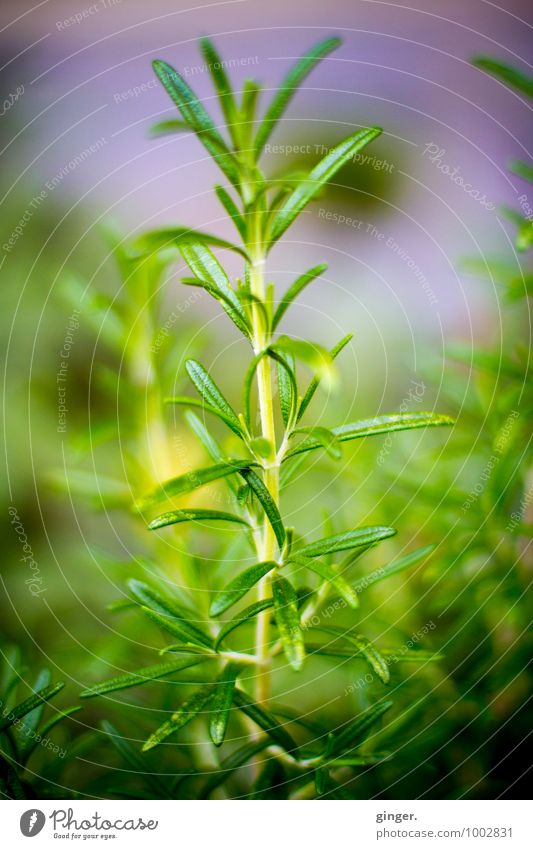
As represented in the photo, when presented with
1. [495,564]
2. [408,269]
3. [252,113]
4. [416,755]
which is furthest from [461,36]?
[416,755]

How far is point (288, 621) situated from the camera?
0.40m

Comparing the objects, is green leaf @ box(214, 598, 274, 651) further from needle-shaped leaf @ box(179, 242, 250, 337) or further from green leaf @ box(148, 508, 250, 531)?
needle-shaped leaf @ box(179, 242, 250, 337)

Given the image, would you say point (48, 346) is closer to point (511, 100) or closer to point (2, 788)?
point (2, 788)

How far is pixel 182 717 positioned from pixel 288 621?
98 millimetres

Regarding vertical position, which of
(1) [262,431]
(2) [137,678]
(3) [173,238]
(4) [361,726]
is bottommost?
(4) [361,726]

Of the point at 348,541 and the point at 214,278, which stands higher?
the point at 214,278

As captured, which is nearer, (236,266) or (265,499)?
(265,499)

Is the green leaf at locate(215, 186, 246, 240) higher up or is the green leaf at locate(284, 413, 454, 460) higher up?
the green leaf at locate(215, 186, 246, 240)

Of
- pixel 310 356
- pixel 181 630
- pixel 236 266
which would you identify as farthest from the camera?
pixel 236 266

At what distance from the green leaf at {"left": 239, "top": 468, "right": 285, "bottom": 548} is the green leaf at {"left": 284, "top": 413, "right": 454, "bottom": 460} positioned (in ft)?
0.09

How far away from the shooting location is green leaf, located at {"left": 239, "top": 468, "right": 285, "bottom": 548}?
1.33ft

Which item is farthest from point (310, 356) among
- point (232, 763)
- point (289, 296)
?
point (232, 763)

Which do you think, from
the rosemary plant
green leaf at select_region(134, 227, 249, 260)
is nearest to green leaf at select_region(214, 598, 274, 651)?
the rosemary plant

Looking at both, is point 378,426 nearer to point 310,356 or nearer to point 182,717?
point 310,356
